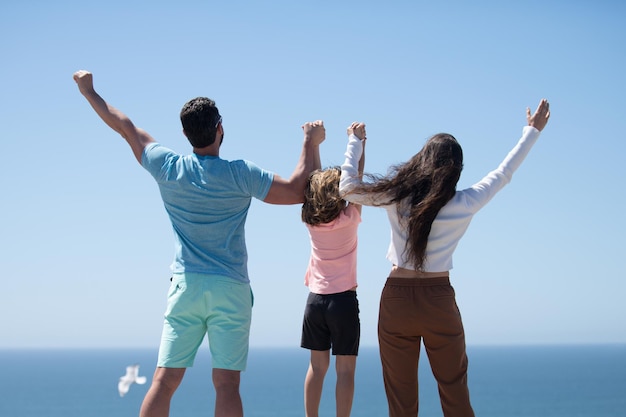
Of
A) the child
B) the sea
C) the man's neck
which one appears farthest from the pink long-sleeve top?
the sea

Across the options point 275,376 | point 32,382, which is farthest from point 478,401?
point 32,382

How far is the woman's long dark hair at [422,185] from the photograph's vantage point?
4301mm

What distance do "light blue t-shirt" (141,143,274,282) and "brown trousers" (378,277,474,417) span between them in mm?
959

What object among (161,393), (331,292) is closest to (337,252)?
(331,292)

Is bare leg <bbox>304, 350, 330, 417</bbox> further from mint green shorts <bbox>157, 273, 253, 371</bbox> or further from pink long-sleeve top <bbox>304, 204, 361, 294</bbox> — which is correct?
mint green shorts <bbox>157, 273, 253, 371</bbox>

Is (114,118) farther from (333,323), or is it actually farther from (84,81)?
(333,323)

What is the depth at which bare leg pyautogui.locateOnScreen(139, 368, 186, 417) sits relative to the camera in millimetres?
4289

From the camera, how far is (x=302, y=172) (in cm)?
478

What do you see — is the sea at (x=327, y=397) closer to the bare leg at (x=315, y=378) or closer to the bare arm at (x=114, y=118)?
the bare leg at (x=315, y=378)

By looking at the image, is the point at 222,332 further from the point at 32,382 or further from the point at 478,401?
the point at 32,382

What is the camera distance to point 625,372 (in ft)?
515

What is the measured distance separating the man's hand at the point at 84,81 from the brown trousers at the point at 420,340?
2418 millimetres

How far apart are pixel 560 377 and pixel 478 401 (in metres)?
48.4

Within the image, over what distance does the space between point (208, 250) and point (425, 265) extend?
1327 mm
